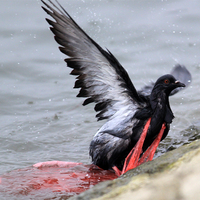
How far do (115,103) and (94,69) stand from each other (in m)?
0.48

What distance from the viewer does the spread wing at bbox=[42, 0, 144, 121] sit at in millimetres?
3625

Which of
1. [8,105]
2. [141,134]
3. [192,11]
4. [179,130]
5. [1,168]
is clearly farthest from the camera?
[192,11]

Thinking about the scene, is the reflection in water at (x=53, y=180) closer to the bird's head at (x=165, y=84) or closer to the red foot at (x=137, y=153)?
the red foot at (x=137, y=153)

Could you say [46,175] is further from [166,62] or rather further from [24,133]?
[166,62]

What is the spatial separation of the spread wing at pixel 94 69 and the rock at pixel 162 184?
4.93ft

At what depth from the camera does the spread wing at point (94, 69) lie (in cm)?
362

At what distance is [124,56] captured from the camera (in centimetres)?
735

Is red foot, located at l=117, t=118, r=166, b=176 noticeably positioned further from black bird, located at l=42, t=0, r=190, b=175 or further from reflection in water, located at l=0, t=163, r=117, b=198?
reflection in water, located at l=0, t=163, r=117, b=198

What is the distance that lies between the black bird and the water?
66cm

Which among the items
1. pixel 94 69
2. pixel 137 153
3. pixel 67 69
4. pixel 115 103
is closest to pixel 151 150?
pixel 137 153

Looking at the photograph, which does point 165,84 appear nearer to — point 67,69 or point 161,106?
point 161,106

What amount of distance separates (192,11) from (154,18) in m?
1.02

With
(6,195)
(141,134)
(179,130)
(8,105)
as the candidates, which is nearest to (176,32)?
(179,130)

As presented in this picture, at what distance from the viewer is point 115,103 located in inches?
157
